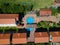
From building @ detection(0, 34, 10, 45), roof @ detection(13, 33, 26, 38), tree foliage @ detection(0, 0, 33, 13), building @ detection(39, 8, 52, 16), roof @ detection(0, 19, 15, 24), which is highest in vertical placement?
tree foliage @ detection(0, 0, 33, 13)

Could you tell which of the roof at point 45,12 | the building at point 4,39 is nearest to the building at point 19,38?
the building at point 4,39

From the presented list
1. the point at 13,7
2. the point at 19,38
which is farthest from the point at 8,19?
the point at 19,38

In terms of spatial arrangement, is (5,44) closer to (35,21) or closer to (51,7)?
(35,21)

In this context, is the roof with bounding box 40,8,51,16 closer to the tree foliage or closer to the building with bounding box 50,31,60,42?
the tree foliage

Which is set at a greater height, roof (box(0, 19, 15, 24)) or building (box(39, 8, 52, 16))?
building (box(39, 8, 52, 16))

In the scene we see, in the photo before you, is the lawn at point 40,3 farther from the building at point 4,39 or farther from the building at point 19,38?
the building at point 4,39

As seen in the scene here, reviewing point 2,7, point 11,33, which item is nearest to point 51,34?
point 11,33

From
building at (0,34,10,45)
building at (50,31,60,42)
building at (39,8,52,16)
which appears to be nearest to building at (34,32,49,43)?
building at (50,31,60,42)
